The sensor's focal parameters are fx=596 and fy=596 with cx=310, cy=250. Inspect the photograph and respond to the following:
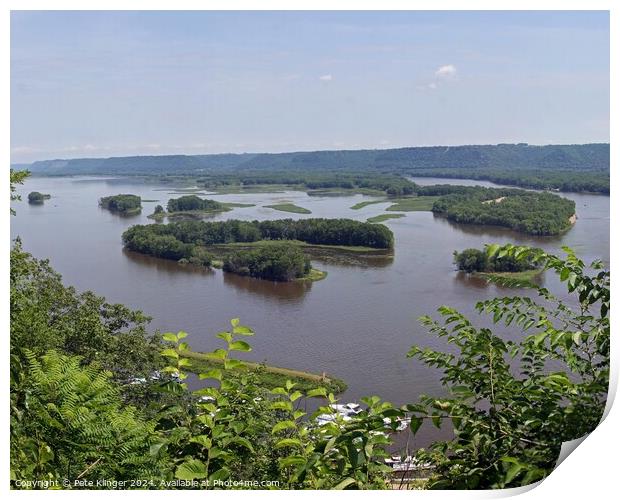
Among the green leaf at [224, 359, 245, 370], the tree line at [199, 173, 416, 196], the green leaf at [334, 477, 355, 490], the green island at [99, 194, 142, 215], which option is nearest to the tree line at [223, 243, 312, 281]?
the tree line at [199, 173, 416, 196]

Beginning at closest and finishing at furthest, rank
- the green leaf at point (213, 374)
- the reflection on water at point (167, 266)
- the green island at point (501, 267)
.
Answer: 1. the green leaf at point (213, 374)
2. the green island at point (501, 267)
3. the reflection on water at point (167, 266)

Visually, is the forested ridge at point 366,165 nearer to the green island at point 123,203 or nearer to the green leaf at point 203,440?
the green island at point 123,203

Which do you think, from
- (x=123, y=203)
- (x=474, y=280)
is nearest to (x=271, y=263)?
(x=123, y=203)

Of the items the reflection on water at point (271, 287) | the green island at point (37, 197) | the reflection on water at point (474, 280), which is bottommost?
the reflection on water at point (271, 287)

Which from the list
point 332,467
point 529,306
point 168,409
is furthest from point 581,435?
point 168,409

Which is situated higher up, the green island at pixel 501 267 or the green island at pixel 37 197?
the green island at pixel 37 197

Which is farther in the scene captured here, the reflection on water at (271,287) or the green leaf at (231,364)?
the reflection on water at (271,287)

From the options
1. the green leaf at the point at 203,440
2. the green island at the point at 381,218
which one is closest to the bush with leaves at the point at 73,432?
the green leaf at the point at 203,440
